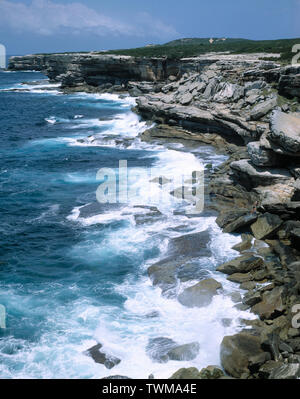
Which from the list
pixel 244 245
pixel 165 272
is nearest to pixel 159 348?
pixel 165 272

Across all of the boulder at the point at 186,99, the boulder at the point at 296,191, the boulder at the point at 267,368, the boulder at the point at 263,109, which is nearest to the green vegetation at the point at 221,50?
the boulder at the point at 186,99

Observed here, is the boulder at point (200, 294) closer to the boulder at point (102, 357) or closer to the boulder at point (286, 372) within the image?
the boulder at point (102, 357)

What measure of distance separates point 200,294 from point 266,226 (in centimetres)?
625

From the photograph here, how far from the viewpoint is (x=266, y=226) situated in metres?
21.3

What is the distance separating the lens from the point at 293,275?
17.0 m

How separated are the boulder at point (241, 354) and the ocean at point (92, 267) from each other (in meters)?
0.67

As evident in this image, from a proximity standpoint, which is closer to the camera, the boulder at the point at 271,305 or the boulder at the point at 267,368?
the boulder at the point at 267,368

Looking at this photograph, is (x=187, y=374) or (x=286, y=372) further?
(x=187, y=374)

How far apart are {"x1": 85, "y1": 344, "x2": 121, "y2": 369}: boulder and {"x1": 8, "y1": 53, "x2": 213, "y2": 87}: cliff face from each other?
64004mm

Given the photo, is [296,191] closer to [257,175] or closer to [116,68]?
[257,175]

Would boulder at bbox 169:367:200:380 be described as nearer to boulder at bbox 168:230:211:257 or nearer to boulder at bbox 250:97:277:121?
boulder at bbox 168:230:211:257

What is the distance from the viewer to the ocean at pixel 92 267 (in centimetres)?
1480
